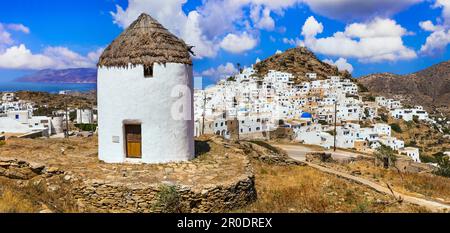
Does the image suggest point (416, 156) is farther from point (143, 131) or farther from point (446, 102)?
point (446, 102)

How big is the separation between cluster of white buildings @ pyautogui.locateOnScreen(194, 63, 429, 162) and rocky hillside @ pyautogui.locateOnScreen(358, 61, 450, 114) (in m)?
42.5

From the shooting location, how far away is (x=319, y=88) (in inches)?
2948

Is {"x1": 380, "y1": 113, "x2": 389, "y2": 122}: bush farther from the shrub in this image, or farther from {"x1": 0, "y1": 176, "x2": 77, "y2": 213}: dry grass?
{"x1": 0, "y1": 176, "x2": 77, "y2": 213}: dry grass

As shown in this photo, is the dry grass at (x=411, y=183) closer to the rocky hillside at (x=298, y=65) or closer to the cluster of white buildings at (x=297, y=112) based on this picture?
the cluster of white buildings at (x=297, y=112)

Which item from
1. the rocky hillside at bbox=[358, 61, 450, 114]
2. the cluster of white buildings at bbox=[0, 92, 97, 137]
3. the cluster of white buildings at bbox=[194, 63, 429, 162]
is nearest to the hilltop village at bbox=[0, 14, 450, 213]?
the cluster of white buildings at bbox=[0, 92, 97, 137]

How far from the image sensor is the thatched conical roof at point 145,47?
910 centimetres

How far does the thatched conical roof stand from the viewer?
29.9ft

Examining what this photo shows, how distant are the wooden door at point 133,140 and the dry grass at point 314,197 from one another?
3.36m

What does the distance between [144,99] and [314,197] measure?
4.88 meters

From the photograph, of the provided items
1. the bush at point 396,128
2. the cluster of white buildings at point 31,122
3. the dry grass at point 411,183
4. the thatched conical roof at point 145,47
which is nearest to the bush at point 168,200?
the thatched conical roof at point 145,47

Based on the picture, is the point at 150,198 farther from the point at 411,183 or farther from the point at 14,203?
the point at 411,183

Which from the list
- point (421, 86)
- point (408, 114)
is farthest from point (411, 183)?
point (421, 86)
